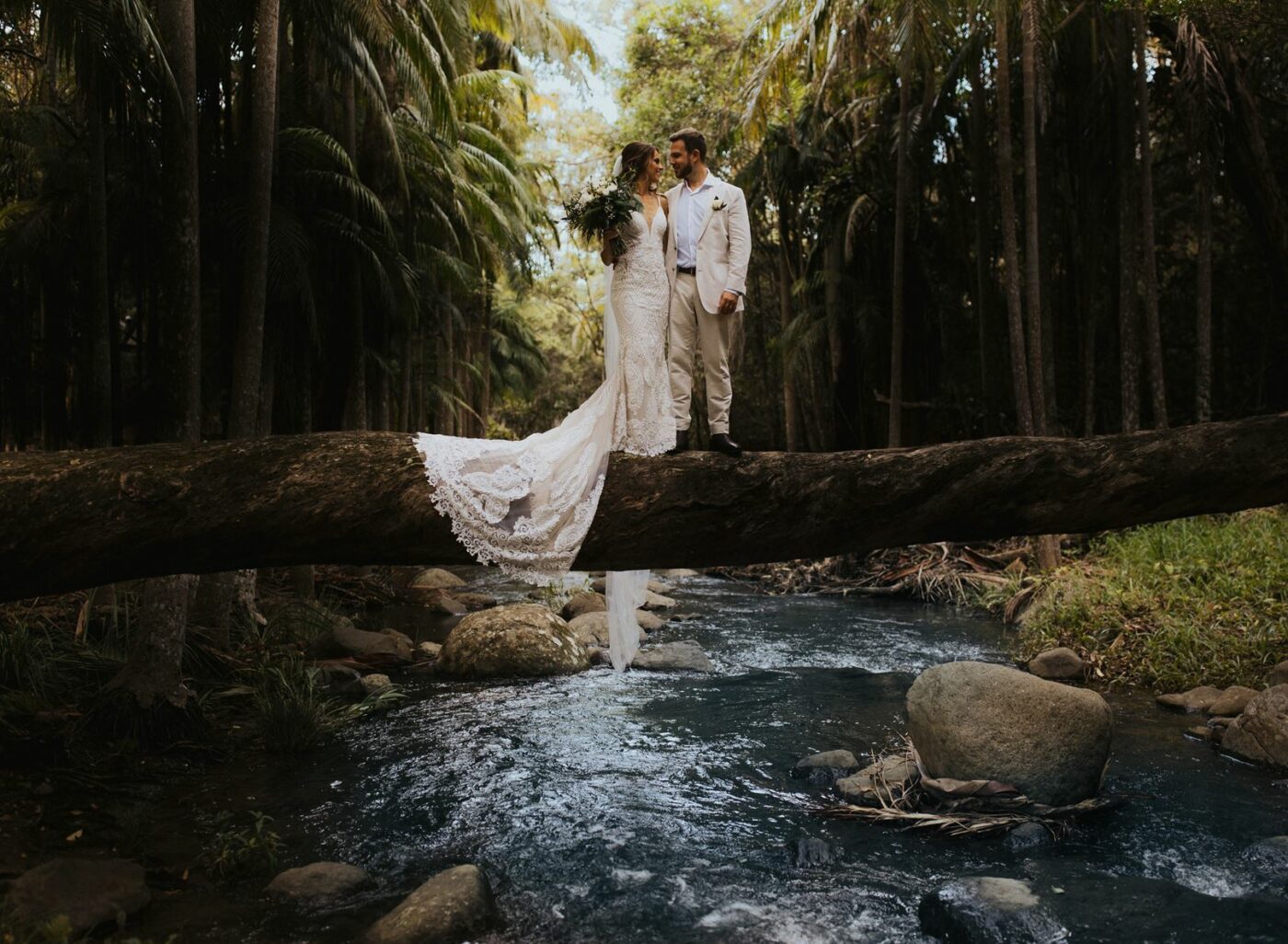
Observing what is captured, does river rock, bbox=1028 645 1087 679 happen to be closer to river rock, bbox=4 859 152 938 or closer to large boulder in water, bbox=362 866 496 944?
large boulder in water, bbox=362 866 496 944

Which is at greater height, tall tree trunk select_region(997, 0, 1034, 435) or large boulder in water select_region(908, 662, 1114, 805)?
tall tree trunk select_region(997, 0, 1034, 435)

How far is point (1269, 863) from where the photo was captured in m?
5.71

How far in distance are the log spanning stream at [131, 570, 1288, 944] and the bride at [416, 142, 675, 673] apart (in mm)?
1311

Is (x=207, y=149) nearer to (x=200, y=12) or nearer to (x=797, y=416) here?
(x=200, y=12)

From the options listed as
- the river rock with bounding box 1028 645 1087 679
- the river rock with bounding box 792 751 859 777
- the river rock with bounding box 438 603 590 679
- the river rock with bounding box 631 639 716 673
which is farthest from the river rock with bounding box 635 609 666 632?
the river rock with bounding box 792 751 859 777

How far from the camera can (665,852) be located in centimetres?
605

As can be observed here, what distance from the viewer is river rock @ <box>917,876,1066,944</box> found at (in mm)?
4848

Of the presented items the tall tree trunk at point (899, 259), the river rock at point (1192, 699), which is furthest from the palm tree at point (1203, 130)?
the river rock at point (1192, 699)

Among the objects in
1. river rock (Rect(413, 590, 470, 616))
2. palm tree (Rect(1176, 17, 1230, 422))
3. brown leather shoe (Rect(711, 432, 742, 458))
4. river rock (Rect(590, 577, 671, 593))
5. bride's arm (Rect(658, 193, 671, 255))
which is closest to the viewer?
brown leather shoe (Rect(711, 432, 742, 458))

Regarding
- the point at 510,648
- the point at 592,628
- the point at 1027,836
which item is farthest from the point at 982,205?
the point at 1027,836

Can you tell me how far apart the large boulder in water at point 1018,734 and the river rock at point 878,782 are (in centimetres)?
19

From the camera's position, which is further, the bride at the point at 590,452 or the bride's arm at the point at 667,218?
the bride's arm at the point at 667,218

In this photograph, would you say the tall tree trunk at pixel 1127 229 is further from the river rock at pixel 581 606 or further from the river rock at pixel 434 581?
the river rock at pixel 434 581

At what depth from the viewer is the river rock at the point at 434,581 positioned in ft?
55.0
